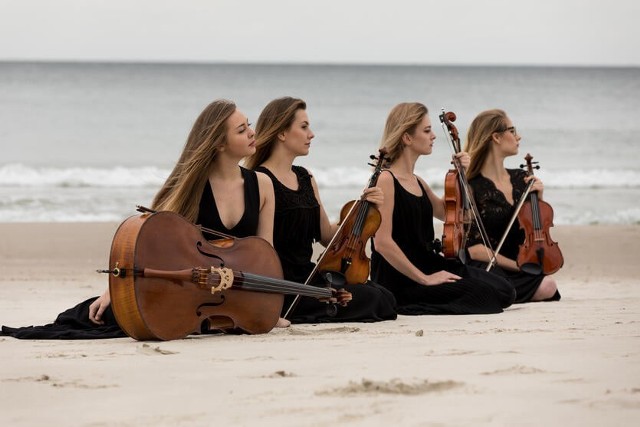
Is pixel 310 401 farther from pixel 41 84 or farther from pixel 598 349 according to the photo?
pixel 41 84

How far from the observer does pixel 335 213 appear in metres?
15.0

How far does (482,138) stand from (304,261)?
73.6 inches

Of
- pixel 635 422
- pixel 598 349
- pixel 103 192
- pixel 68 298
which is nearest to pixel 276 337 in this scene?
pixel 598 349

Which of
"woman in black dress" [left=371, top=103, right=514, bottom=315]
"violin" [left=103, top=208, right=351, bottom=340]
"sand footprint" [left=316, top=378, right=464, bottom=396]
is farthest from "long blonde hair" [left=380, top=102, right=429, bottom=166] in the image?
"sand footprint" [left=316, top=378, right=464, bottom=396]

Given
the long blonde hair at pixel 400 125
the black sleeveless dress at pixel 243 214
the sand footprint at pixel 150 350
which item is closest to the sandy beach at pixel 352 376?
the sand footprint at pixel 150 350

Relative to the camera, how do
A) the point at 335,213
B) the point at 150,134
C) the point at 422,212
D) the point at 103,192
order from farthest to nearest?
the point at 150,134 < the point at 103,192 < the point at 335,213 < the point at 422,212

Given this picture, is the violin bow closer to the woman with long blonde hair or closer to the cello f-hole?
the woman with long blonde hair

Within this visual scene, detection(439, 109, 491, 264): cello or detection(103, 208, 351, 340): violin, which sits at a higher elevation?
detection(439, 109, 491, 264): cello

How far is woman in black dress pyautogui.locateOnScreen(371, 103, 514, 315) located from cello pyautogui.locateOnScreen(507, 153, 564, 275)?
0.56 m

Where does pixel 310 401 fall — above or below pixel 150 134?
below

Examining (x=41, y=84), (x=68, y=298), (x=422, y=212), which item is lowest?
(x=68, y=298)

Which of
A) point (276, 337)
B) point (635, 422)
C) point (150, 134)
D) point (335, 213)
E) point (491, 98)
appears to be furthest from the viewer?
point (491, 98)

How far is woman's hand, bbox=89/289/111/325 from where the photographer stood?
534cm

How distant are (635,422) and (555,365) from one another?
88 centimetres
